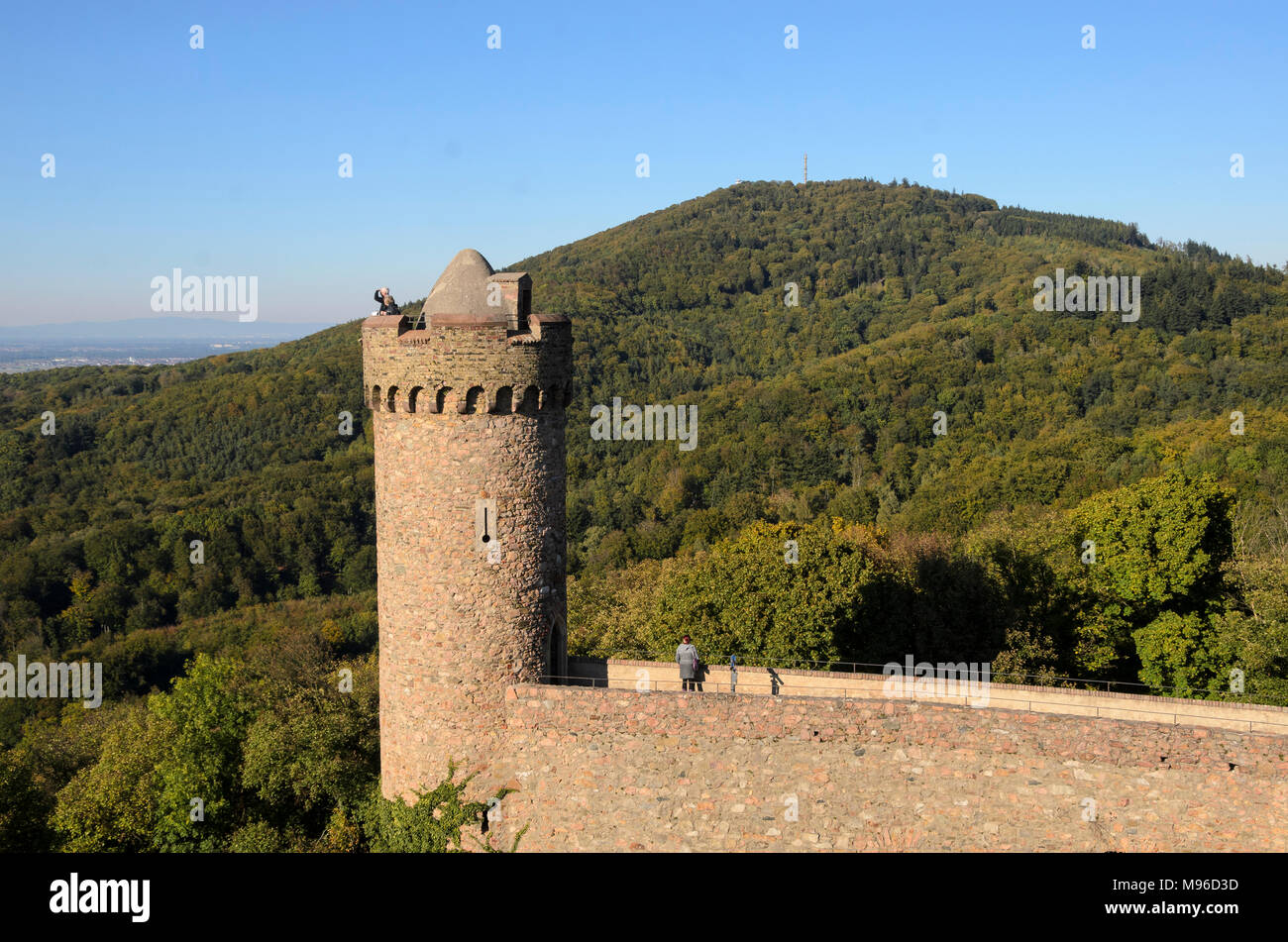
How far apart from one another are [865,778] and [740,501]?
186 feet

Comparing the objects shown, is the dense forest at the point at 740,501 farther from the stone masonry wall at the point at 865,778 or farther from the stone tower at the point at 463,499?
the stone masonry wall at the point at 865,778

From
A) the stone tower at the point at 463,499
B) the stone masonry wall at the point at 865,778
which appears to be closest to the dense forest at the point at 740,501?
the stone tower at the point at 463,499

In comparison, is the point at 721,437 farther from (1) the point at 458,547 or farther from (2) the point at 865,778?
(2) the point at 865,778

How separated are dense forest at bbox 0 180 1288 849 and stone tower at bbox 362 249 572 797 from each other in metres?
1.66

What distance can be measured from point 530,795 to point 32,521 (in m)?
88.7

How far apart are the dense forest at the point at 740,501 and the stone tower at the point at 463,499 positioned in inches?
65.2

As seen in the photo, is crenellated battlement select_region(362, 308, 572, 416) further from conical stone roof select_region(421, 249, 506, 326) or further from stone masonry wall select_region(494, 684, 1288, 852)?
stone masonry wall select_region(494, 684, 1288, 852)

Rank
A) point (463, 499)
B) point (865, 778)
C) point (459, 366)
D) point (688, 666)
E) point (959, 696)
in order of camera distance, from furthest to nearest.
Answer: point (688, 666) → point (959, 696) → point (463, 499) → point (459, 366) → point (865, 778)

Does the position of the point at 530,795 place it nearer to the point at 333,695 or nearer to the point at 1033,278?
the point at 333,695

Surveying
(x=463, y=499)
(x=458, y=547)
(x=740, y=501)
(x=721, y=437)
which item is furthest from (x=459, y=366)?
(x=721, y=437)

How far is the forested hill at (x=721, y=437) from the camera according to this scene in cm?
6319

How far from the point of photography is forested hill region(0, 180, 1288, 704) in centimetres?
6319

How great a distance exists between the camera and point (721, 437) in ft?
300
